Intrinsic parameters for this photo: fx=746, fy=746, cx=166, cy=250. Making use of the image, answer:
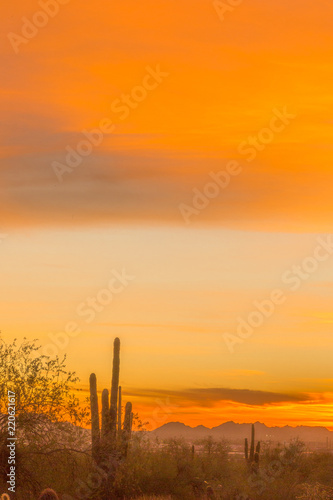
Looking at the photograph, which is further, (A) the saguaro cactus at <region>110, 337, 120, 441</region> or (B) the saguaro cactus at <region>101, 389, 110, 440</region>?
(A) the saguaro cactus at <region>110, 337, 120, 441</region>

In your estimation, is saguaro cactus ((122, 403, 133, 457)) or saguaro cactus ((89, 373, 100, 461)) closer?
saguaro cactus ((89, 373, 100, 461))

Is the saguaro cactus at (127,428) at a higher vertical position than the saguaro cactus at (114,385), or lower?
lower

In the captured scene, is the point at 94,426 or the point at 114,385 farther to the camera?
the point at 114,385

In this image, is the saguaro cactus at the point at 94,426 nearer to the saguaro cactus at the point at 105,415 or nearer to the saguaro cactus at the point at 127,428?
the saguaro cactus at the point at 105,415

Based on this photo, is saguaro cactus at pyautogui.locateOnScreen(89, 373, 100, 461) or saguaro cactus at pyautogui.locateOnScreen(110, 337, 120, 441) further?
saguaro cactus at pyautogui.locateOnScreen(110, 337, 120, 441)

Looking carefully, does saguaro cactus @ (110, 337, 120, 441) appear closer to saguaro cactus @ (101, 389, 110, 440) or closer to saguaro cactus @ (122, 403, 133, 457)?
saguaro cactus @ (101, 389, 110, 440)

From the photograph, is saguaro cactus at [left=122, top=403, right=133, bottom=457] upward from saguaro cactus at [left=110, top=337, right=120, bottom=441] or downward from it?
downward

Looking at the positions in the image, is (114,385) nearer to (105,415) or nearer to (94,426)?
(105,415)

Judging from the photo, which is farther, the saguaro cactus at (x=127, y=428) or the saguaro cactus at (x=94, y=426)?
the saguaro cactus at (x=127, y=428)

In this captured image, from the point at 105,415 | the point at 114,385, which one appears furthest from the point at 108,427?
the point at 114,385

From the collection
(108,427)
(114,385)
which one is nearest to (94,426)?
(108,427)

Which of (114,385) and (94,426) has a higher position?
(114,385)

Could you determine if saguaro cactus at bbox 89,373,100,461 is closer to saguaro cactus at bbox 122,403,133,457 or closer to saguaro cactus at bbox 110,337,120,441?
saguaro cactus at bbox 110,337,120,441

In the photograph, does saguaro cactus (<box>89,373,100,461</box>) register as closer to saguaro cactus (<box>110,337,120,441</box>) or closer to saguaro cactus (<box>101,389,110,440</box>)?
saguaro cactus (<box>101,389,110,440</box>)
